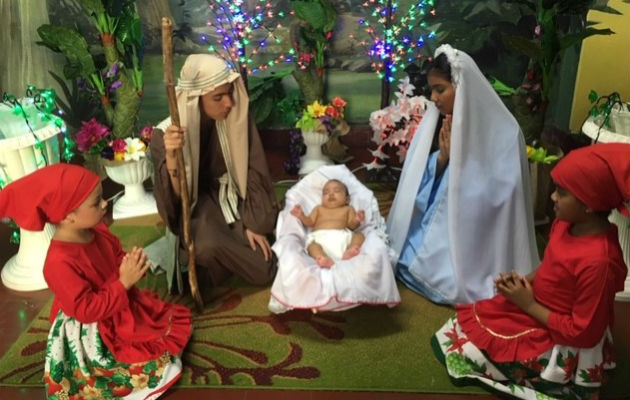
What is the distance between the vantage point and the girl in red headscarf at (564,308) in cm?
199

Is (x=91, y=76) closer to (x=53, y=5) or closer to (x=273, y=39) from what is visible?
(x=53, y=5)

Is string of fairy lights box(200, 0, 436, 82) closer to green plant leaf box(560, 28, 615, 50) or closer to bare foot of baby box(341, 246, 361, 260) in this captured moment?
green plant leaf box(560, 28, 615, 50)

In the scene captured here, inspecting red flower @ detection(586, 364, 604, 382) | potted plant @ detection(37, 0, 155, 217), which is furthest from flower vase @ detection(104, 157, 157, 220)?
red flower @ detection(586, 364, 604, 382)

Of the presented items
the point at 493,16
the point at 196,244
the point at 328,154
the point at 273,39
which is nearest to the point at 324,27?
the point at 273,39

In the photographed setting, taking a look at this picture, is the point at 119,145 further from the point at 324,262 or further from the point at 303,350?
the point at 303,350

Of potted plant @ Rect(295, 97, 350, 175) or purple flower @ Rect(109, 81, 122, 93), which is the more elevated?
purple flower @ Rect(109, 81, 122, 93)

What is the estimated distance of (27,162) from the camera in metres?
3.17

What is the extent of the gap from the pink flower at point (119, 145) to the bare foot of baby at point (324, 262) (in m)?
1.73

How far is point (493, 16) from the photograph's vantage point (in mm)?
4625

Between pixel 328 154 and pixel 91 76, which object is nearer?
pixel 91 76

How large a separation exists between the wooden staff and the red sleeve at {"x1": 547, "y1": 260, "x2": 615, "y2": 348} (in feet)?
5.37

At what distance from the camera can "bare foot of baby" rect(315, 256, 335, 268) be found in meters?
2.78

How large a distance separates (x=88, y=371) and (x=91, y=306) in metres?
0.35

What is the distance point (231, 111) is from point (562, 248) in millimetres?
1699
